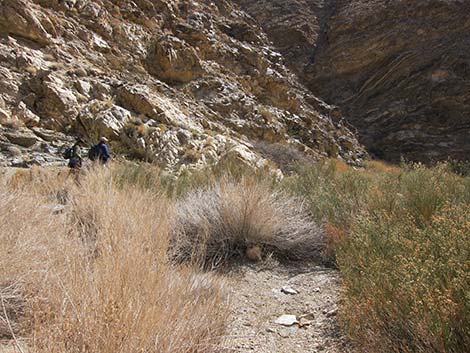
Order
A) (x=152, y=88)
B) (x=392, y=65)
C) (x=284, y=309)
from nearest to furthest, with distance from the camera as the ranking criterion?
(x=284, y=309)
(x=152, y=88)
(x=392, y=65)

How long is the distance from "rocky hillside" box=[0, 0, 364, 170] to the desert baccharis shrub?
25.5ft

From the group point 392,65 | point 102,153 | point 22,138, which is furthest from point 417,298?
point 392,65

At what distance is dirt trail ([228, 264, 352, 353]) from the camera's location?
198 centimetres

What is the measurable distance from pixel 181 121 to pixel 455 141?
18.1 meters

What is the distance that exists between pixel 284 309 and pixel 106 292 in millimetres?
1440

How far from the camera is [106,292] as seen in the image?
147cm

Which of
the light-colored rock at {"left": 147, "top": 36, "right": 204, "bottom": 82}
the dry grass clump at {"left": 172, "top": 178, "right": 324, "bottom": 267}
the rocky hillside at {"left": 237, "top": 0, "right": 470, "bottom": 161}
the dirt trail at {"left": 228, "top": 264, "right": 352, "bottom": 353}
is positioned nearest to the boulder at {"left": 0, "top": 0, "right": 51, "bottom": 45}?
the light-colored rock at {"left": 147, "top": 36, "right": 204, "bottom": 82}

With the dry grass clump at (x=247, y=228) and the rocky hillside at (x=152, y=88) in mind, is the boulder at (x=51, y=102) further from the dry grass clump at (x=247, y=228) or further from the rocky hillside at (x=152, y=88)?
the dry grass clump at (x=247, y=228)

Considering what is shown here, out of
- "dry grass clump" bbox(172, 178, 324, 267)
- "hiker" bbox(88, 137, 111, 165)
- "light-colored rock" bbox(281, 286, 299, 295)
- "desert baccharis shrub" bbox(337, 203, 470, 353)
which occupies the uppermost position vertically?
"desert baccharis shrub" bbox(337, 203, 470, 353)

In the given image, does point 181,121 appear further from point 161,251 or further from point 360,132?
point 360,132

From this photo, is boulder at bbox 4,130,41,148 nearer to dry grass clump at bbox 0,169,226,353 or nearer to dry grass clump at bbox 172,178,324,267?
dry grass clump at bbox 172,178,324,267

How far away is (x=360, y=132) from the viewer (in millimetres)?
25359

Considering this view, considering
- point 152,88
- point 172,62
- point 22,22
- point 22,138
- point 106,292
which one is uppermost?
point 172,62

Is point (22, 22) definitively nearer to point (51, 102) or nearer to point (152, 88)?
point (51, 102)
